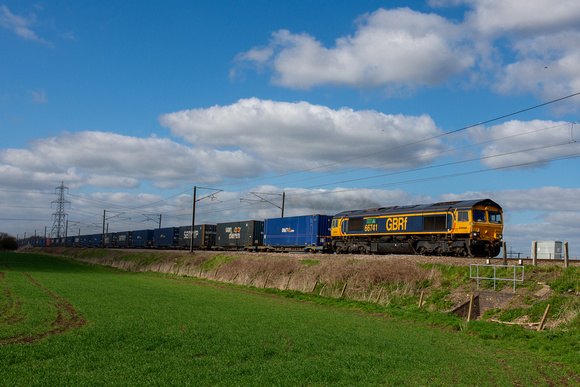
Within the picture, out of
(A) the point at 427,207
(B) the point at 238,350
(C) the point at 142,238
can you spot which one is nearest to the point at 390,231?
(A) the point at 427,207

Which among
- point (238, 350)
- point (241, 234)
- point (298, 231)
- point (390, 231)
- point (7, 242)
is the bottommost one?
point (7, 242)

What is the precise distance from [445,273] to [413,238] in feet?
28.0

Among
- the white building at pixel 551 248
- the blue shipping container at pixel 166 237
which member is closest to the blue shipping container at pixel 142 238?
the blue shipping container at pixel 166 237

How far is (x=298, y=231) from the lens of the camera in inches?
1905

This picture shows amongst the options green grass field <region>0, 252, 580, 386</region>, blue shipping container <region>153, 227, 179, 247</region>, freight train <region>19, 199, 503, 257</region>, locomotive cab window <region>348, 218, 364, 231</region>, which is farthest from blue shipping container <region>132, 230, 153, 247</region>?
green grass field <region>0, 252, 580, 386</region>

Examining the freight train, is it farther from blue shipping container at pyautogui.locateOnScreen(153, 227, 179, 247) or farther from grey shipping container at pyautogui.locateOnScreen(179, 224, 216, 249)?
blue shipping container at pyautogui.locateOnScreen(153, 227, 179, 247)

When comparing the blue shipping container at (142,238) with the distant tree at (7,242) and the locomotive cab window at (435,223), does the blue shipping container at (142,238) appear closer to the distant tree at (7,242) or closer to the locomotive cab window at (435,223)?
the locomotive cab window at (435,223)

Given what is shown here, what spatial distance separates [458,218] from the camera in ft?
104

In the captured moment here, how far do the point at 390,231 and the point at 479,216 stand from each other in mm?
7520

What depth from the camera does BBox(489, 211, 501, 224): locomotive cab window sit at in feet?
106

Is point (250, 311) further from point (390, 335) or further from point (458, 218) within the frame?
point (458, 218)

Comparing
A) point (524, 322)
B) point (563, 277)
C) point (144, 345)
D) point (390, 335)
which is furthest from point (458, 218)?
point (144, 345)

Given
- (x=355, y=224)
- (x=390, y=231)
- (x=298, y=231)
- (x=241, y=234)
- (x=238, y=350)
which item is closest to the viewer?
(x=238, y=350)

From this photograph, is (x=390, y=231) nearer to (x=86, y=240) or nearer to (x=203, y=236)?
(x=203, y=236)
